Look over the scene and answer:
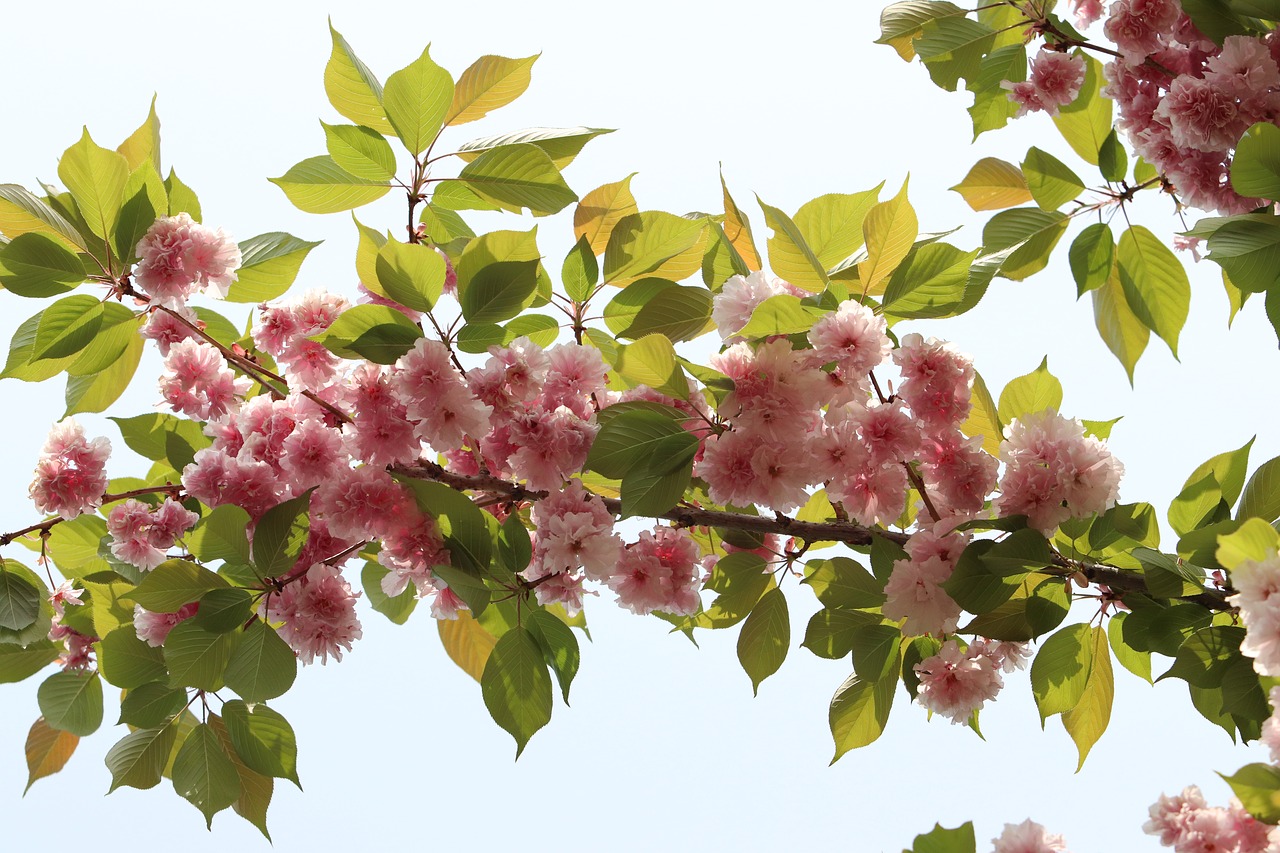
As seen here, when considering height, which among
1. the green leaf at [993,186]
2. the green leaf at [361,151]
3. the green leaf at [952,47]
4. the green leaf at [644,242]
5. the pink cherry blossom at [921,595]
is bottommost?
the pink cherry blossom at [921,595]

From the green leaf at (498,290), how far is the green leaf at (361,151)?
0.30 m

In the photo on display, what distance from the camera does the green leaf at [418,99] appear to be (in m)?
1.34

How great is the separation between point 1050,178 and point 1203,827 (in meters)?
0.97

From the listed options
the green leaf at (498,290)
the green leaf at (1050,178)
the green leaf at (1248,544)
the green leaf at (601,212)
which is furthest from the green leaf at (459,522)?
the green leaf at (1050,178)

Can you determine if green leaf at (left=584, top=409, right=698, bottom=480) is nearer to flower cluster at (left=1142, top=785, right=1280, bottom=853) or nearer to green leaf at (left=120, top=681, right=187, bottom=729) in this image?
flower cluster at (left=1142, top=785, right=1280, bottom=853)

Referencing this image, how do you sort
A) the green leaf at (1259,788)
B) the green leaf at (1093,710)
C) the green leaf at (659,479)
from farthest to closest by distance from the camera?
1. the green leaf at (1093,710)
2. the green leaf at (659,479)
3. the green leaf at (1259,788)

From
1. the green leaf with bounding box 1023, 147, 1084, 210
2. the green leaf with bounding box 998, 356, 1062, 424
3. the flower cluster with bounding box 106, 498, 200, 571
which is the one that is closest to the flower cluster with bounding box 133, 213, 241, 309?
the flower cluster with bounding box 106, 498, 200, 571

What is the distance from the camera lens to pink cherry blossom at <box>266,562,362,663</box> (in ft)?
4.37

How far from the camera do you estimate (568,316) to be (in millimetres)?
1437

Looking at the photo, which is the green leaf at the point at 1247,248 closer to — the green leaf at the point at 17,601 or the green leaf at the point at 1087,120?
the green leaf at the point at 1087,120

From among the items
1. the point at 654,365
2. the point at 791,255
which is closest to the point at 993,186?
the point at 791,255

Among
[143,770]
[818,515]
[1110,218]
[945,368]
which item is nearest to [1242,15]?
[1110,218]

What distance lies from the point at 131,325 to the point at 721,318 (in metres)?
0.88

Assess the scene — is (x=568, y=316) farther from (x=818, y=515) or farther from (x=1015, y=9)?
(x=1015, y=9)
